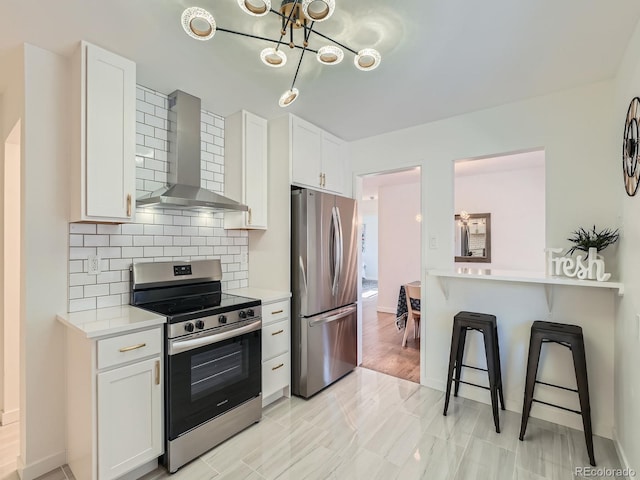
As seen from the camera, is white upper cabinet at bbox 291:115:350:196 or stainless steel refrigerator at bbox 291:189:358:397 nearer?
stainless steel refrigerator at bbox 291:189:358:397

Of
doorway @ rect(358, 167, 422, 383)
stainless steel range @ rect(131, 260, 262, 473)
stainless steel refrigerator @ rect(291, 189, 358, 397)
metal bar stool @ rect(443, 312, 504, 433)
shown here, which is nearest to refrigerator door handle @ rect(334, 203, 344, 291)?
stainless steel refrigerator @ rect(291, 189, 358, 397)

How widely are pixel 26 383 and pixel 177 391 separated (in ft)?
2.96

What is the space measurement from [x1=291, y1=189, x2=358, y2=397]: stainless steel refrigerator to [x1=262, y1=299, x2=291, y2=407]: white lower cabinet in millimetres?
86

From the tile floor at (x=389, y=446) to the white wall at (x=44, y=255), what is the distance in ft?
0.94

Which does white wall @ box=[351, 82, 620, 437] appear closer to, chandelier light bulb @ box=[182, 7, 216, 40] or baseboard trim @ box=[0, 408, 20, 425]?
chandelier light bulb @ box=[182, 7, 216, 40]

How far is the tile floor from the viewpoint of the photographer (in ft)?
6.37

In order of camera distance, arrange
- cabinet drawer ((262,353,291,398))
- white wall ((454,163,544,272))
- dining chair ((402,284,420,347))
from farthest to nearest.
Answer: white wall ((454,163,544,272))
dining chair ((402,284,420,347))
cabinet drawer ((262,353,291,398))

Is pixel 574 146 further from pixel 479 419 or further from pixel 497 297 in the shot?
pixel 479 419

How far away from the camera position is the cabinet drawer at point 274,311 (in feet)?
8.63

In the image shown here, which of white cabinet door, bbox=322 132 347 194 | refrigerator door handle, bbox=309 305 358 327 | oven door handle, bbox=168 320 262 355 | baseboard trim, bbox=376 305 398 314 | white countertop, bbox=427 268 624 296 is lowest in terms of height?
baseboard trim, bbox=376 305 398 314

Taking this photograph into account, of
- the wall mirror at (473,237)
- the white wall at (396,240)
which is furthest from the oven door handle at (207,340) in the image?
the wall mirror at (473,237)

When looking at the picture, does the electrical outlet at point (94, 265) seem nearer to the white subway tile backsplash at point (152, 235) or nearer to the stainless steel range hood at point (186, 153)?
the white subway tile backsplash at point (152, 235)

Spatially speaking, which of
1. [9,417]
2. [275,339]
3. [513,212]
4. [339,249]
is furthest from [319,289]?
[513,212]

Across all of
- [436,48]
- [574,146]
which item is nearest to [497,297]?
[574,146]
